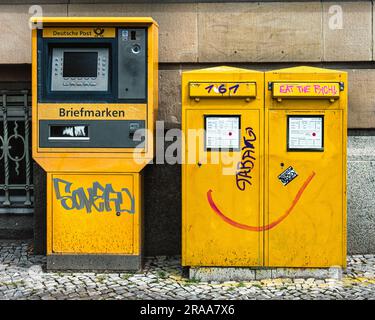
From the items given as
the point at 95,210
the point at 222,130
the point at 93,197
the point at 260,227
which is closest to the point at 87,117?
the point at 93,197

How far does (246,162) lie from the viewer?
5.68 meters

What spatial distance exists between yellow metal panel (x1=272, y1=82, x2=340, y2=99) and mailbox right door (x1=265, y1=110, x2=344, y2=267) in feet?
0.51

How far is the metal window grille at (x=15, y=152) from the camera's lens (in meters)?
7.36

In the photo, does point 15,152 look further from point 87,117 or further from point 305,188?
point 305,188

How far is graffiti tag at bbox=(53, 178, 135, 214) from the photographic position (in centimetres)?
593

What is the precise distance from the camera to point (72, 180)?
19.5 ft

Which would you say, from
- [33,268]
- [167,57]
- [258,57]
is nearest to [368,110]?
[258,57]

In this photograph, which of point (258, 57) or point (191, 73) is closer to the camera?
point (191, 73)

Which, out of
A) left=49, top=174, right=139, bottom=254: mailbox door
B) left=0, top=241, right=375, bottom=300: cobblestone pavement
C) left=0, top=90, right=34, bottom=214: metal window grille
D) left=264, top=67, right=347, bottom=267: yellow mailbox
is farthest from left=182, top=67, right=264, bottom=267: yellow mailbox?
left=0, top=90, right=34, bottom=214: metal window grille

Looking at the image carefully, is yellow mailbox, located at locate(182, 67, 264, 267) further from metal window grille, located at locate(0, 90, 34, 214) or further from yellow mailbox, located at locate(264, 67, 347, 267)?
metal window grille, located at locate(0, 90, 34, 214)

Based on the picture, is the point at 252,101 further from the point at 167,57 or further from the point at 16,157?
the point at 16,157
